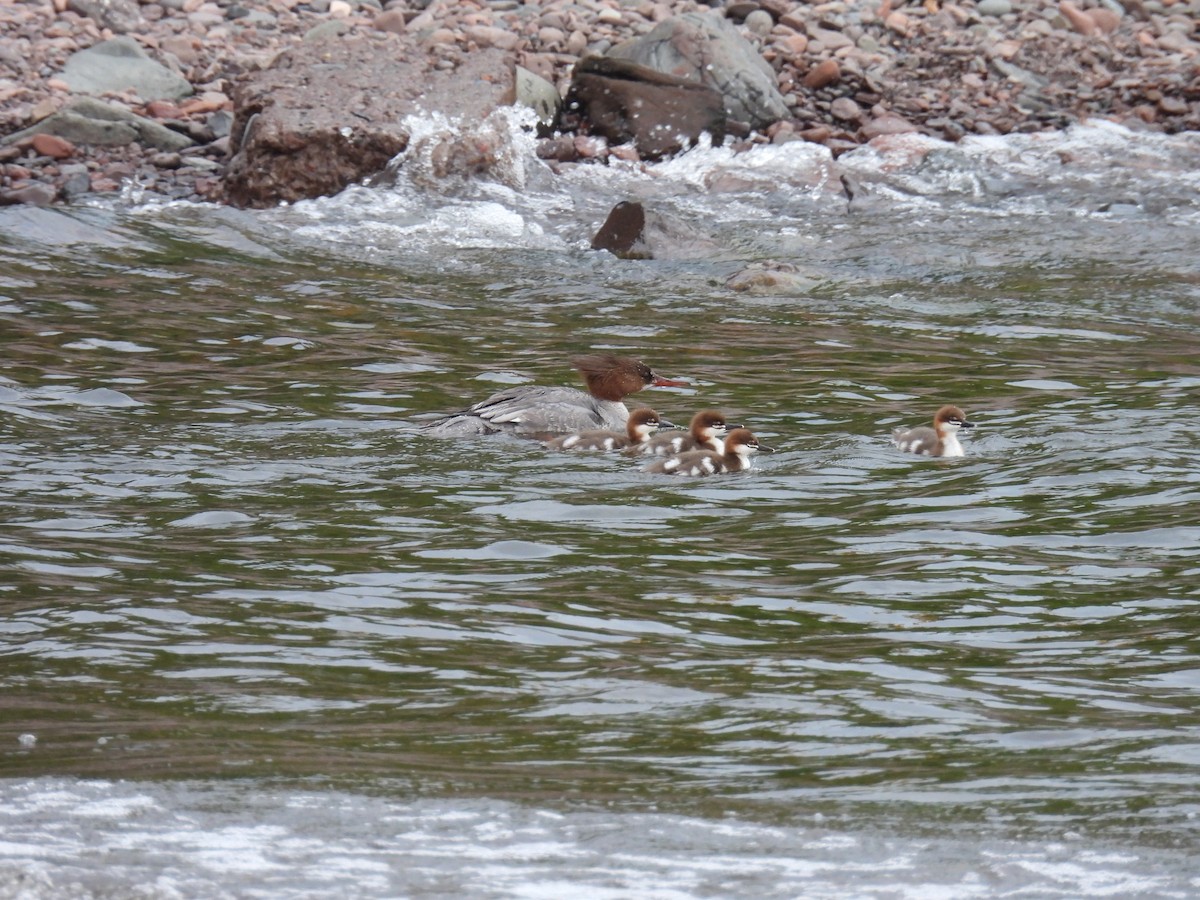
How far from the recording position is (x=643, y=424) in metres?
9.28

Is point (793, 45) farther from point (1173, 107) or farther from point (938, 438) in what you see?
point (938, 438)

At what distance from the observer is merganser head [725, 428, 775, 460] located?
325 inches

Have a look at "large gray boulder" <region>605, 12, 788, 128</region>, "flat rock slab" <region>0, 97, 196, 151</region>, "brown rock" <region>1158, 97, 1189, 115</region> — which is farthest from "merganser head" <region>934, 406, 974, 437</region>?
"brown rock" <region>1158, 97, 1189, 115</region>

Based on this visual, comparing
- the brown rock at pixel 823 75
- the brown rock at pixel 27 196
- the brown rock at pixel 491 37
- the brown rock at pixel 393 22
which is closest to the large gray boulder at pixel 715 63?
the brown rock at pixel 823 75

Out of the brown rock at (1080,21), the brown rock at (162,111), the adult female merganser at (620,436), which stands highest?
the brown rock at (1080,21)

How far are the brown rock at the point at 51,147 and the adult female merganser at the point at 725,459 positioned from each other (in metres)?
10.0

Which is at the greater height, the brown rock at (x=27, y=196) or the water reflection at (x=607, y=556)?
the brown rock at (x=27, y=196)

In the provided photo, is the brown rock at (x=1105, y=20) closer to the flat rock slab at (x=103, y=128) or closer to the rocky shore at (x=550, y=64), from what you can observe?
the rocky shore at (x=550, y=64)

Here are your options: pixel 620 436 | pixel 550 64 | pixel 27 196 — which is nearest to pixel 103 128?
pixel 27 196

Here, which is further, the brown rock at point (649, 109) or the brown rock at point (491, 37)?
the brown rock at point (491, 37)

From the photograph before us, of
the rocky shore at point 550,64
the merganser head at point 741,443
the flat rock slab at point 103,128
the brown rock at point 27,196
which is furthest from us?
the flat rock slab at point 103,128

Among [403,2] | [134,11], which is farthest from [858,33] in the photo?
[134,11]

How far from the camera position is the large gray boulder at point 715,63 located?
18.3 metres

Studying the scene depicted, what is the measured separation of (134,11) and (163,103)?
2.53 m
